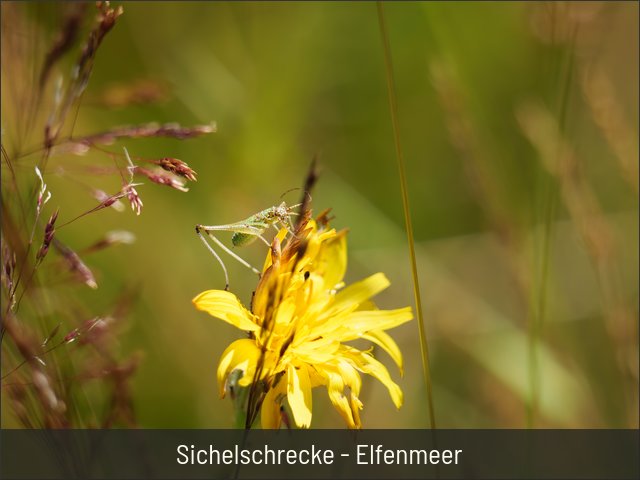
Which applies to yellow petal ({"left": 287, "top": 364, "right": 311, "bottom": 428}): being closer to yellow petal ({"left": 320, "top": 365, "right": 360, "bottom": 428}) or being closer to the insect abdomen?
yellow petal ({"left": 320, "top": 365, "right": 360, "bottom": 428})

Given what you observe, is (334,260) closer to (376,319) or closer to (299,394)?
(376,319)

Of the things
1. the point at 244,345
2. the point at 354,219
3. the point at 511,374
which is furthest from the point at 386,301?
the point at 244,345

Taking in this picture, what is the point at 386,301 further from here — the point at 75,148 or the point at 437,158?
the point at 75,148

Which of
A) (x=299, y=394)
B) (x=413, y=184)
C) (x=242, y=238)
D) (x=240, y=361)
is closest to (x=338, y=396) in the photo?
(x=299, y=394)

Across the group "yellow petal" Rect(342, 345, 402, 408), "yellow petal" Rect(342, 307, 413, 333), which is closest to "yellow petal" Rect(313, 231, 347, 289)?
"yellow petal" Rect(342, 307, 413, 333)

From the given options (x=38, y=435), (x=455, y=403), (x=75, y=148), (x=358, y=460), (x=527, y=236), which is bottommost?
(x=38, y=435)

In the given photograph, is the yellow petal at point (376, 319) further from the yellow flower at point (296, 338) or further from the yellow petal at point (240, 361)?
the yellow petal at point (240, 361)
